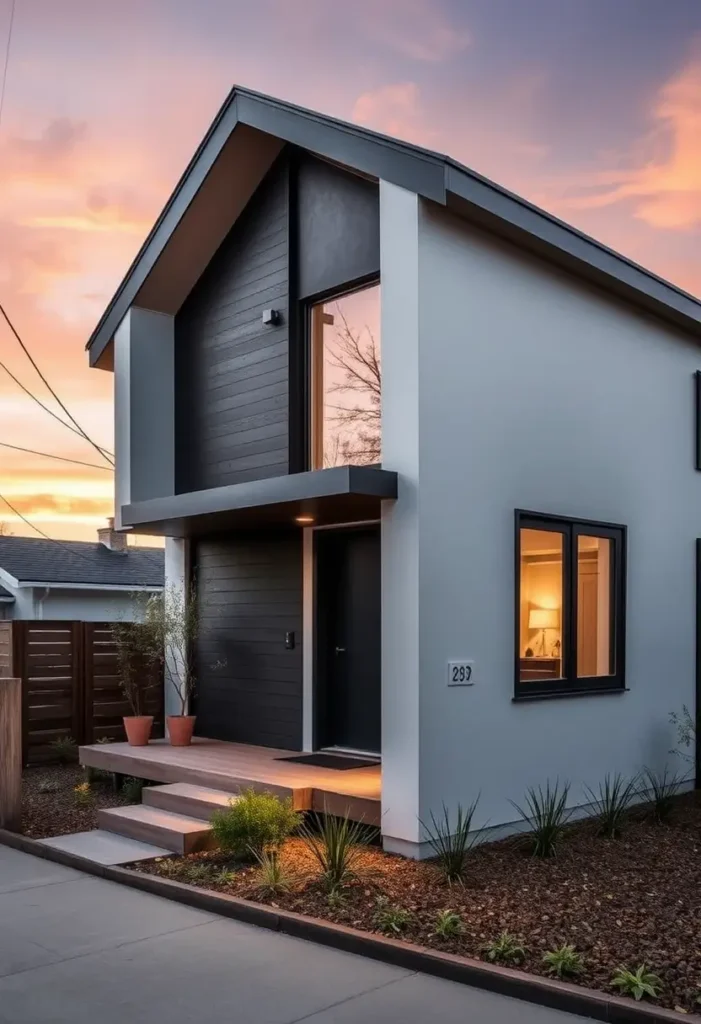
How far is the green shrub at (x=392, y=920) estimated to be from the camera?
15.7 feet

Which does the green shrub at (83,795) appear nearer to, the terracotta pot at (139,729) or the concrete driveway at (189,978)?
the terracotta pot at (139,729)

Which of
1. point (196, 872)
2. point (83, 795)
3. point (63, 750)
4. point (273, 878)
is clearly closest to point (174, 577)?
point (63, 750)

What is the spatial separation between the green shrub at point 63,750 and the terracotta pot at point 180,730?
1.77 m

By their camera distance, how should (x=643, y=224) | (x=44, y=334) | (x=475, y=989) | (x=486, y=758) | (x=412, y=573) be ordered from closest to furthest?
(x=475, y=989)
(x=412, y=573)
(x=486, y=758)
(x=643, y=224)
(x=44, y=334)

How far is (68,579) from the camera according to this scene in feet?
64.0

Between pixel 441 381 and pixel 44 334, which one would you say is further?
pixel 44 334

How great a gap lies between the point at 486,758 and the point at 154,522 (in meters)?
3.65

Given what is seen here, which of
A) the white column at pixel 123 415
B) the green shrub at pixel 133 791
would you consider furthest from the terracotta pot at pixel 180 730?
the white column at pixel 123 415

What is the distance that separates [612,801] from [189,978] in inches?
153

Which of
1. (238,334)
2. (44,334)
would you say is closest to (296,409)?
(238,334)

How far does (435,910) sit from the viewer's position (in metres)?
5.11

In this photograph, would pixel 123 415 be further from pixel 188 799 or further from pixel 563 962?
pixel 563 962

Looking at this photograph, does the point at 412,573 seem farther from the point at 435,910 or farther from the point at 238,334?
the point at 238,334

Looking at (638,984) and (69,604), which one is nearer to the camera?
(638,984)
